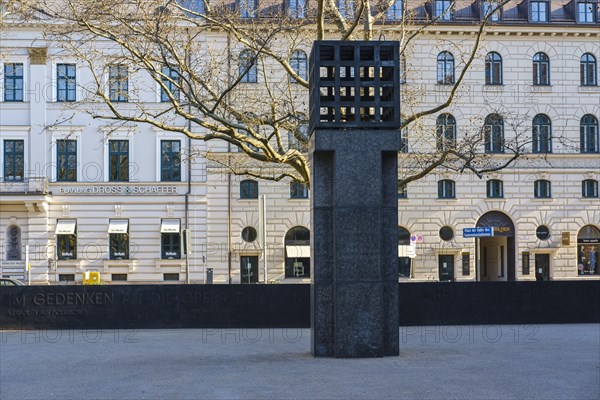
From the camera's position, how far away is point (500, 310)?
22.5 m

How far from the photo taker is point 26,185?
4403 centimetres

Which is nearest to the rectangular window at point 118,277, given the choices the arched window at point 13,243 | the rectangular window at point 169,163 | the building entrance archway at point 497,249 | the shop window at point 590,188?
the arched window at point 13,243

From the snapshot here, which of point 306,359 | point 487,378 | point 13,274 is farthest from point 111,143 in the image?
point 487,378

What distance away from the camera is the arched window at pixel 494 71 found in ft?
153

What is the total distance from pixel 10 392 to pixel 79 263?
33708mm

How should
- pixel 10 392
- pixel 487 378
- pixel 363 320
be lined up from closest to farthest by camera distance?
Result: pixel 10 392 → pixel 487 378 → pixel 363 320

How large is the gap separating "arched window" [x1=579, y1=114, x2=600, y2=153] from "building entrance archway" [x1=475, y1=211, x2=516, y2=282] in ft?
19.4

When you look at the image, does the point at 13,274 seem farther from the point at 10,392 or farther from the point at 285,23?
the point at 10,392

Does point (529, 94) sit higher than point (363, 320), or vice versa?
point (529, 94)

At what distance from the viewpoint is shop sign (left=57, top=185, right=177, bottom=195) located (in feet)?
147

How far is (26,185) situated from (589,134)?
30.8 meters

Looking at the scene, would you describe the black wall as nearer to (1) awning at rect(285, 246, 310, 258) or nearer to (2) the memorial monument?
(2) the memorial monument

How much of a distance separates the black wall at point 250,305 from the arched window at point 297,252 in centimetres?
2337

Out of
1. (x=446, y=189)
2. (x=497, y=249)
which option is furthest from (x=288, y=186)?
(x=497, y=249)
